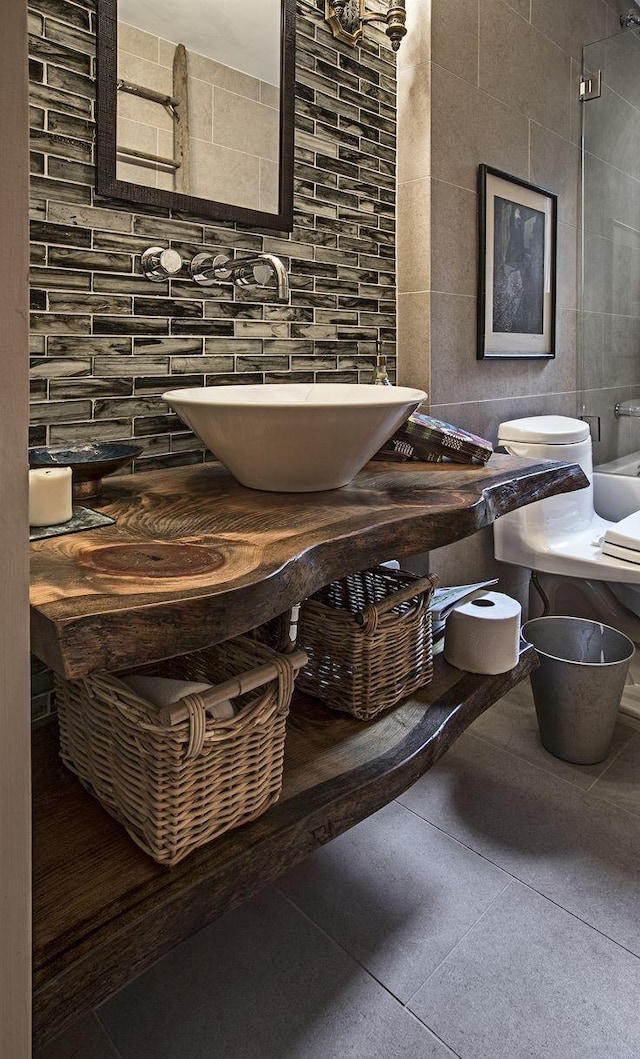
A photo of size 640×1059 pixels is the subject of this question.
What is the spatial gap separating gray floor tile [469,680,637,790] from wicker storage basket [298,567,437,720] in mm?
735

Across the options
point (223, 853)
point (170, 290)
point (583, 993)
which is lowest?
point (583, 993)

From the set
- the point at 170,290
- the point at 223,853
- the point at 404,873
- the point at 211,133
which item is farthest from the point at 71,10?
the point at 404,873

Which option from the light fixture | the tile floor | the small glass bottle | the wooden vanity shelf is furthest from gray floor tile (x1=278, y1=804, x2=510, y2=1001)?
the light fixture

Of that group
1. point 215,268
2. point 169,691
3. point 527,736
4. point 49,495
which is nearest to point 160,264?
point 215,268

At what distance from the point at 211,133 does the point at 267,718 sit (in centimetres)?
122

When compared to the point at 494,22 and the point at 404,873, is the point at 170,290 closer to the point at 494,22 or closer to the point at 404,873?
the point at 404,873

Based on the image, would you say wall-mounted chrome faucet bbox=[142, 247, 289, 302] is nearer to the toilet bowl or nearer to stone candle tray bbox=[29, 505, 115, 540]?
stone candle tray bbox=[29, 505, 115, 540]

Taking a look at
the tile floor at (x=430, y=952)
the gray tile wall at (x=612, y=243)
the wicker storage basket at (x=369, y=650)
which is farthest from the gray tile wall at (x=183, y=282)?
the gray tile wall at (x=612, y=243)

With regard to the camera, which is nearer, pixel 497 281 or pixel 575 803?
pixel 575 803

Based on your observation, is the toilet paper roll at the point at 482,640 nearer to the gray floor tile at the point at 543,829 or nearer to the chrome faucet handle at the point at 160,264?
the gray floor tile at the point at 543,829

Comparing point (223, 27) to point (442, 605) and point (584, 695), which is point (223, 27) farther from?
point (584, 695)

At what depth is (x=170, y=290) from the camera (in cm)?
145

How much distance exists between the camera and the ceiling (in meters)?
1.34

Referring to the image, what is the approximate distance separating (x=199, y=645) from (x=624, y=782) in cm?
160
